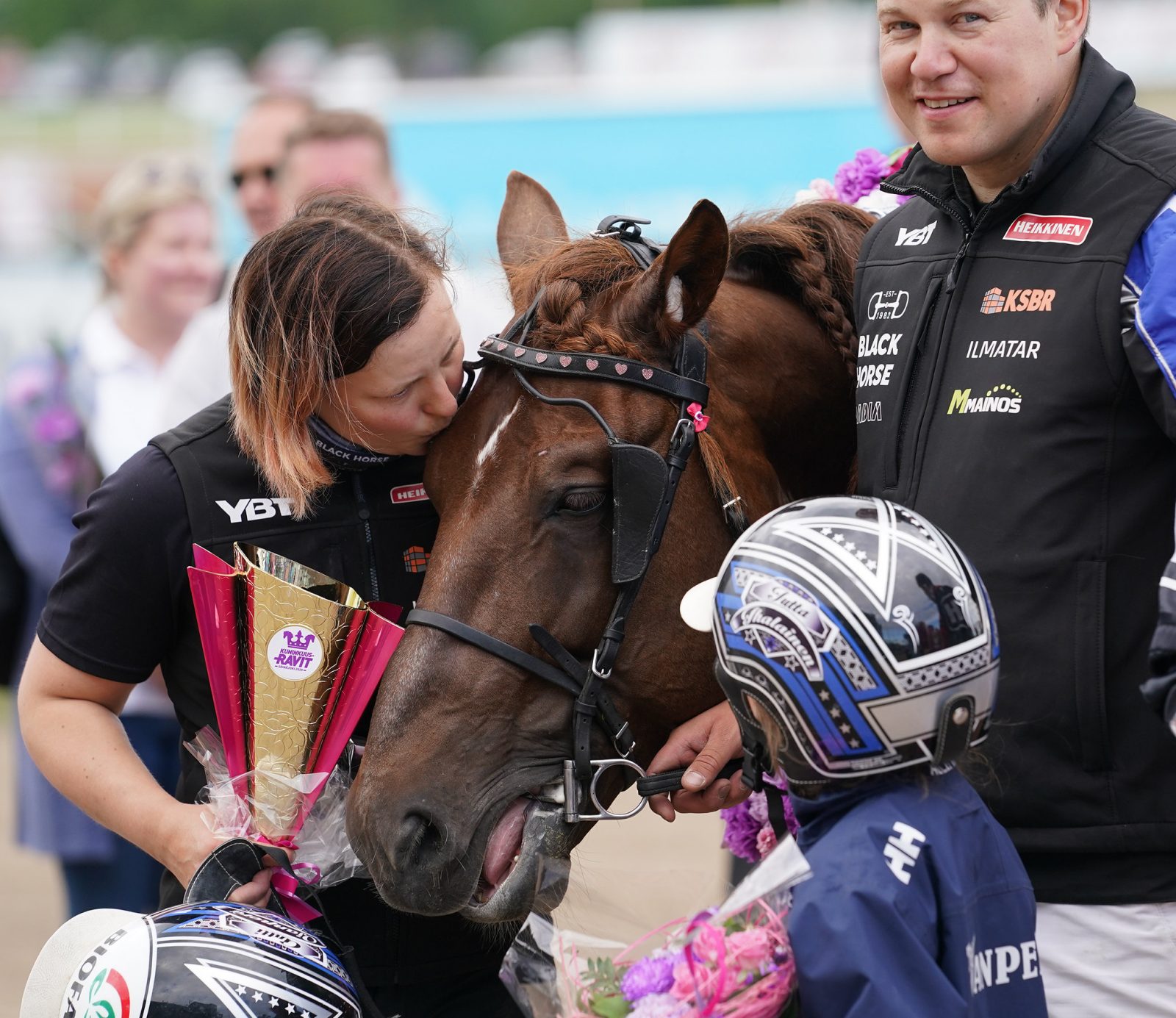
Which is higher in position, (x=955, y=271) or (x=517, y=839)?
(x=955, y=271)

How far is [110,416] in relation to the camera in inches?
225

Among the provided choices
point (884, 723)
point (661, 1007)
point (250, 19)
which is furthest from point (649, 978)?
point (250, 19)

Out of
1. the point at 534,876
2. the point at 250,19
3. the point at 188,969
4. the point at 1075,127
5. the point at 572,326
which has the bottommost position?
the point at 250,19

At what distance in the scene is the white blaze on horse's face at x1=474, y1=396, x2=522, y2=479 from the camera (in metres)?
2.67

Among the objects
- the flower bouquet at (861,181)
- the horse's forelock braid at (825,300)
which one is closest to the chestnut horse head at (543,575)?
the horse's forelock braid at (825,300)

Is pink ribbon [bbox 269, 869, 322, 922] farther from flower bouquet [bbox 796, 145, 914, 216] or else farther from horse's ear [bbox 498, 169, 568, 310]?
flower bouquet [bbox 796, 145, 914, 216]

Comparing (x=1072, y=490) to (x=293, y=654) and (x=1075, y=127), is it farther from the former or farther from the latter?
(x=293, y=654)

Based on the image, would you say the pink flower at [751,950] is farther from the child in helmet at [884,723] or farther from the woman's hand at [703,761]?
the woman's hand at [703,761]

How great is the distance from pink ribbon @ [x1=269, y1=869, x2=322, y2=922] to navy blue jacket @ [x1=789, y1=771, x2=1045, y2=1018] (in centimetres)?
95

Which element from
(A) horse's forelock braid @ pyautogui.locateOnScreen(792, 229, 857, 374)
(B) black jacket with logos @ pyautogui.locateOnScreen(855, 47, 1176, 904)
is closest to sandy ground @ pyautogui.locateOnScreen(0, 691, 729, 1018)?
(B) black jacket with logos @ pyautogui.locateOnScreen(855, 47, 1176, 904)

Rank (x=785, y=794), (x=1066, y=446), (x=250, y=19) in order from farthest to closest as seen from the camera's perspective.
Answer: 1. (x=250, y=19)
2. (x=785, y=794)
3. (x=1066, y=446)

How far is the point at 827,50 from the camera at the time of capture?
58.2 ft

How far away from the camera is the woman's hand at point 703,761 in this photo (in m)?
2.64

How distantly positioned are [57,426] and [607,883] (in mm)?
3635
